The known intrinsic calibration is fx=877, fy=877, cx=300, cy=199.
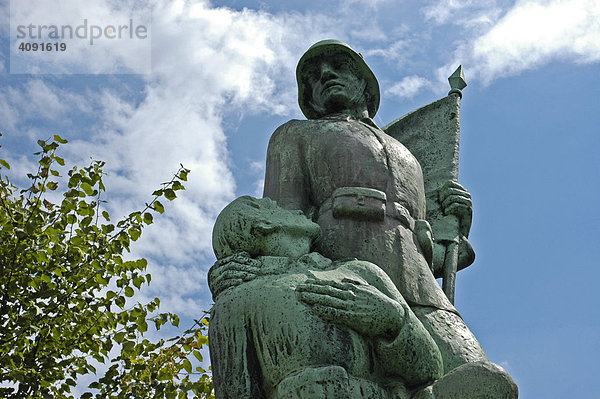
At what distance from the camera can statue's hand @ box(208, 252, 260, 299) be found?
180 inches

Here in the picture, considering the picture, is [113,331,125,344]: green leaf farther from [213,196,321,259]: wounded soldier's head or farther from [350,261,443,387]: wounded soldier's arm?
[350,261,443,387]: wounded soldier's arm

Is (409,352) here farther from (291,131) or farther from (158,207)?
(158,207)

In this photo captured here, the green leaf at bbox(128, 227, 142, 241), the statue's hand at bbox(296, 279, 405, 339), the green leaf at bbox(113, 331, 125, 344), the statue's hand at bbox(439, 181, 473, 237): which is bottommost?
the statue's hand at bbox(296, 279, 405, 339)

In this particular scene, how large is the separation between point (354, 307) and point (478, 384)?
0.70 metres

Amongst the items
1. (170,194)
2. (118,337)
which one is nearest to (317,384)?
(118,337)

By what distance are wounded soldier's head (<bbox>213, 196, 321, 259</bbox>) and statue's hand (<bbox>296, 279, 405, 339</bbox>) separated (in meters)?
0.46

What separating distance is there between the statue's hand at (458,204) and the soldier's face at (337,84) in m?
0.87

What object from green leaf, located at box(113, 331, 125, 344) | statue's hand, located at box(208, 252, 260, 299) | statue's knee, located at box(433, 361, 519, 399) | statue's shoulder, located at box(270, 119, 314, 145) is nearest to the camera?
statue's knee, located at box(433, 361, 519, 399)

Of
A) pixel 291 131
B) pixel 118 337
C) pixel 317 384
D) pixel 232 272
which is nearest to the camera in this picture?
pixel 317 384

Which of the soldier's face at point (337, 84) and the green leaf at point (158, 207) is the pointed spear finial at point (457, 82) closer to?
the soldier's face at point (337, 84)

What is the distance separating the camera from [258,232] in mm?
4738

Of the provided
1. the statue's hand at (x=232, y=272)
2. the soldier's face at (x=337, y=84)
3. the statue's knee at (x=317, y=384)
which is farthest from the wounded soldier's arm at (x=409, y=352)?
the soldier's face at (x=337, y=84)

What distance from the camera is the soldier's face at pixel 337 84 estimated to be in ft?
19.6

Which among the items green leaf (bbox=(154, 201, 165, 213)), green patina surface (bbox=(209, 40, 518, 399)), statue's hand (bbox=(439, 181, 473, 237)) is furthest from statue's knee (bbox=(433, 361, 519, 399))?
green leaf (bbox=(154, 201, 165, 213))
